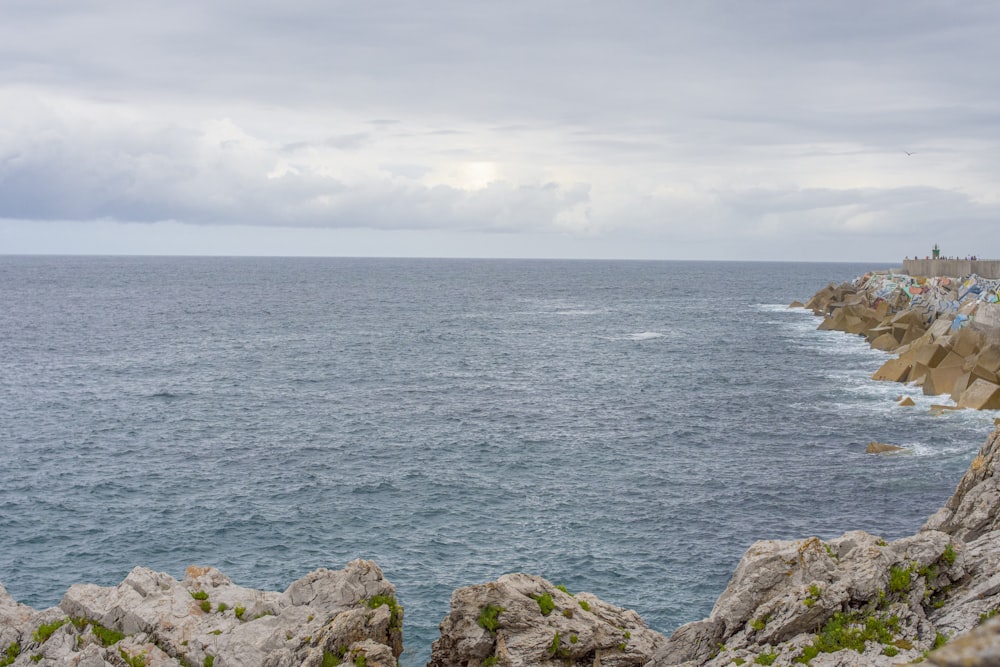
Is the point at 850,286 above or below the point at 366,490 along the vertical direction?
above

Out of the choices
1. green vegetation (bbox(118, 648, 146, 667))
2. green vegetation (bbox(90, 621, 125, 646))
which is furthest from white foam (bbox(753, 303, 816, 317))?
green vegetation (bbox(118, 648, 146, 667))

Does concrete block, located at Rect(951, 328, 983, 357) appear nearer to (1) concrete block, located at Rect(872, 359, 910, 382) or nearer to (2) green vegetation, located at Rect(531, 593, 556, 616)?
(1) concrete block, located at Rect(872, 359, 910, 382)

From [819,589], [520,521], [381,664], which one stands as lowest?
[520,521]

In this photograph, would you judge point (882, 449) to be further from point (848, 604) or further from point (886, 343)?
point (886, 343)

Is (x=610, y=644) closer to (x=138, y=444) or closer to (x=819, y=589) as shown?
(x=819, y=589)

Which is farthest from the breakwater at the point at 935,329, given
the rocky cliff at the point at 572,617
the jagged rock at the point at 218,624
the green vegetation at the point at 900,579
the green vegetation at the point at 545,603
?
the jagged rock at the point at 218,624

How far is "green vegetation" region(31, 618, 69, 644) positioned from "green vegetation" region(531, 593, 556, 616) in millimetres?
12515

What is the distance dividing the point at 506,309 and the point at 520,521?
122276 mm

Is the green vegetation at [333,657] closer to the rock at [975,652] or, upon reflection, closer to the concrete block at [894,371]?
the rock at [975,652]

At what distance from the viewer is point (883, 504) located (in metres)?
44.5

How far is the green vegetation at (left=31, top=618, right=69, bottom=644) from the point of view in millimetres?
23875

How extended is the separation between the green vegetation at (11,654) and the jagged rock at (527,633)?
35.7 feet

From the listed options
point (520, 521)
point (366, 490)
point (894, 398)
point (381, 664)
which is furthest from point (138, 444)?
point (894, 398)

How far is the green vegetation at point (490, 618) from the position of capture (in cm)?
2247
